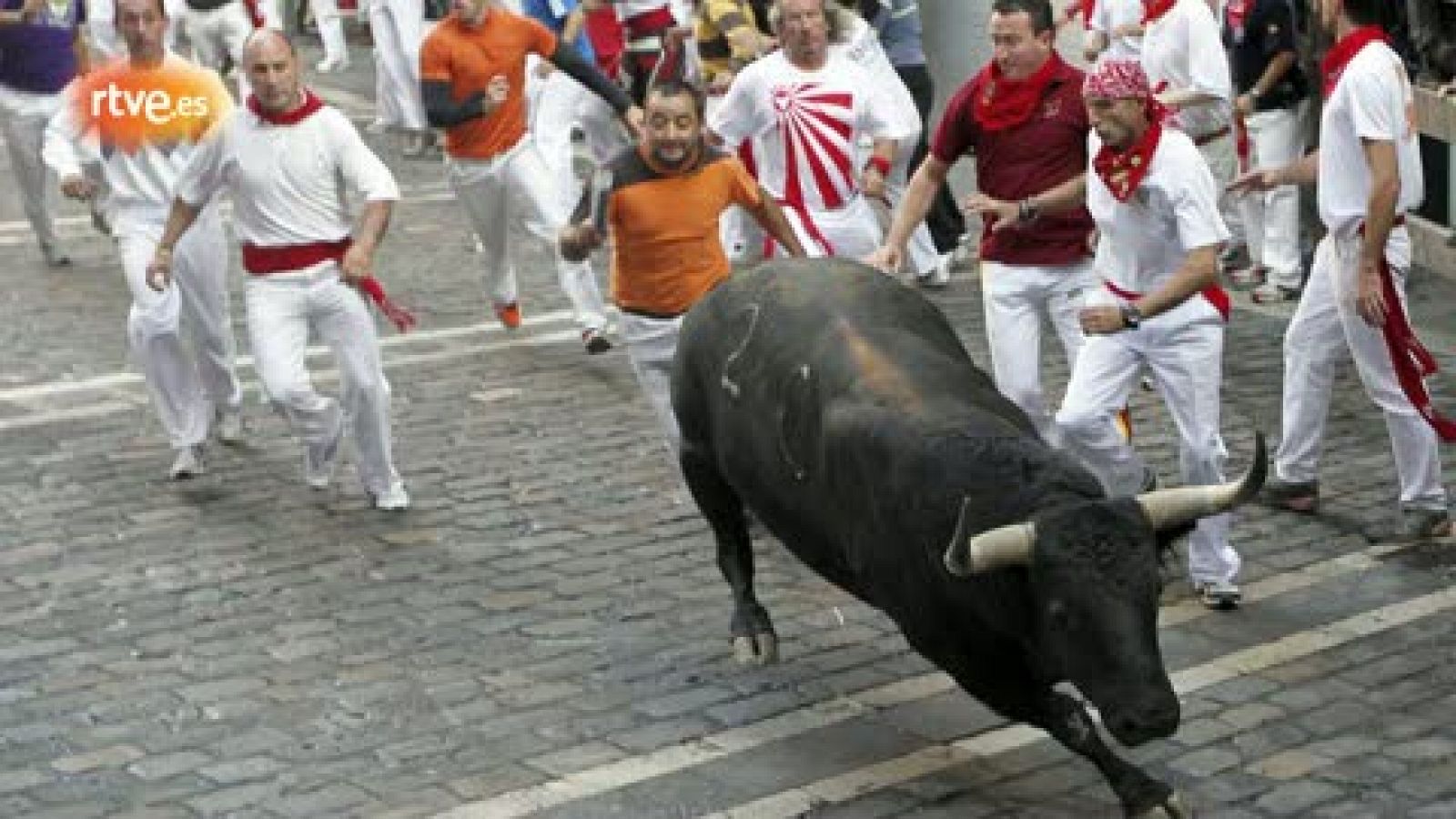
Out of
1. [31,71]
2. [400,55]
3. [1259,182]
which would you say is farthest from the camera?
[400,55]

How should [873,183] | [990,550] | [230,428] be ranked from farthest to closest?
[230,428] → [873,183] → [990,550]

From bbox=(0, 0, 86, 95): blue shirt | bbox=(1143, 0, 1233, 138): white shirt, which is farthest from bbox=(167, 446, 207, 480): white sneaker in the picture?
bbox=(0, 0, 86, 95): blue shirt

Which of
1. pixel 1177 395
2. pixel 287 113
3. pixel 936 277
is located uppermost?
pixel 287 113

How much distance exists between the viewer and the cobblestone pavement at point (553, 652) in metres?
8.37

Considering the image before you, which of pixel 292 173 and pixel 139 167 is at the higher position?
pixel 292 173

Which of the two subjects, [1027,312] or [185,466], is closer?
[1027,312]

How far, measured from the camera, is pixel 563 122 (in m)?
16.6

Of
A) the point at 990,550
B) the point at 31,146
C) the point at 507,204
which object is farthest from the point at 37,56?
the point at 990,550

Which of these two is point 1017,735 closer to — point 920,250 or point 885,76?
point 885,76

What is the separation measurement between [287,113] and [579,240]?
156cm

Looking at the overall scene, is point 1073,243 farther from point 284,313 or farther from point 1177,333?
point 284,313

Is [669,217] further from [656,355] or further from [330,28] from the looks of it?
[330,28]

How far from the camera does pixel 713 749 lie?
8.71 metres

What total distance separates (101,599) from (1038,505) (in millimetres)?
4528
